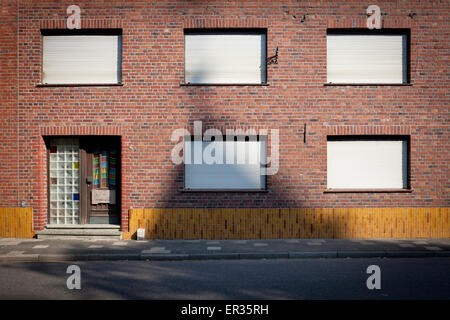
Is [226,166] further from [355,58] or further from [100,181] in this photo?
[355,58]

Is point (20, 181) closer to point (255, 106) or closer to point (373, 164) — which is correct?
point (255, 106)

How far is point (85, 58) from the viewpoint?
11016 mm

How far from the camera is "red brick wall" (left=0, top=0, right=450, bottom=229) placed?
10828mm

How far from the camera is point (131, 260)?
28.4 ft

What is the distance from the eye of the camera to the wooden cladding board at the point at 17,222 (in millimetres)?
10852

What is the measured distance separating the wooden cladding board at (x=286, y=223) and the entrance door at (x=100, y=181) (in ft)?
3.15

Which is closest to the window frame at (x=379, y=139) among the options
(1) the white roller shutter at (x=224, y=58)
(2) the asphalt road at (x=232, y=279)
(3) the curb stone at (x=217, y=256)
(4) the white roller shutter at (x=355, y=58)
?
(4) the white roller shutter at (x=355, y=58)

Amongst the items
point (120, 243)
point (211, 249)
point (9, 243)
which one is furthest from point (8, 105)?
point (211, 249)

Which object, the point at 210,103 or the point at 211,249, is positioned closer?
the point at 211,249

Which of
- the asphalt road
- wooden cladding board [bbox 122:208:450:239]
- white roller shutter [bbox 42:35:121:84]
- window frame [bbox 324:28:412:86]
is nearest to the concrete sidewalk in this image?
the asphalt road

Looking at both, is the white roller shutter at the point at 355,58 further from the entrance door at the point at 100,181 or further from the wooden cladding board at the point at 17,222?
the wooden cladding board at the point at 17,222

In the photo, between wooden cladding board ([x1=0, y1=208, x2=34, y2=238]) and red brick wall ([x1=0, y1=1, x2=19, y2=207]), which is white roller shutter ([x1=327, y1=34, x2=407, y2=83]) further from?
wooden cladding board ([x1=0, y1=208, x2=34, y2=238])

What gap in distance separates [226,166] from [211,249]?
262 centimetres


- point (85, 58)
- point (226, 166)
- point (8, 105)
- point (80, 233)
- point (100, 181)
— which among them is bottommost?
point (80, 233)
